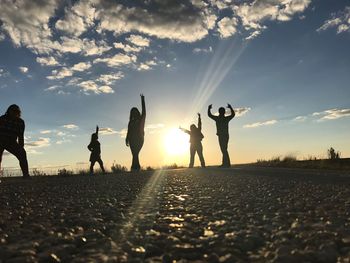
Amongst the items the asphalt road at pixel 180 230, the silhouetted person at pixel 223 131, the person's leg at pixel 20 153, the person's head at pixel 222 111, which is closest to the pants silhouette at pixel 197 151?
the silhouetted person at pixel 223 131

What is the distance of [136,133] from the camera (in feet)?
63.4

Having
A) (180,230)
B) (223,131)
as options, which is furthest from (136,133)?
(180,230)

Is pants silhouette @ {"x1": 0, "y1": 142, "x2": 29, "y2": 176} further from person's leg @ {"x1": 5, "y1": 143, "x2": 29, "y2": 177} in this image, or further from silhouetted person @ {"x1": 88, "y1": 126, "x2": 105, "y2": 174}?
silhouetted person @ {"x1": 88, "y1": 126, "x2": 105, "y2": 174}

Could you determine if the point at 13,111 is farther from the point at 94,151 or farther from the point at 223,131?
the point at 223,131

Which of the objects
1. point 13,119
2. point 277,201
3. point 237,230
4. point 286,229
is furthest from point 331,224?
point 13,119

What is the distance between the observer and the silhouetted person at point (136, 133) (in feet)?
62.9

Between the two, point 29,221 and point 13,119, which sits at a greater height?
point 13,119

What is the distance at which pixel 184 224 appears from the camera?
351 cm

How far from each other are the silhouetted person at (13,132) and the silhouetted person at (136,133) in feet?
24.5

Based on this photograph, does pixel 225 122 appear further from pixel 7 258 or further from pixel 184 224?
pixel 7 258

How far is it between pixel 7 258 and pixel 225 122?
59.6 ft

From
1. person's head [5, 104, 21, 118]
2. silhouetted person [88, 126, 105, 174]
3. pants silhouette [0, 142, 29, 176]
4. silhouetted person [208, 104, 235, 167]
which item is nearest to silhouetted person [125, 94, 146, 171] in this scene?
silhouetted person [88, 126, 105, 174]

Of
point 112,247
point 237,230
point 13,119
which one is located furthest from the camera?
point 13,119

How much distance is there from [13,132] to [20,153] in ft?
2.27
